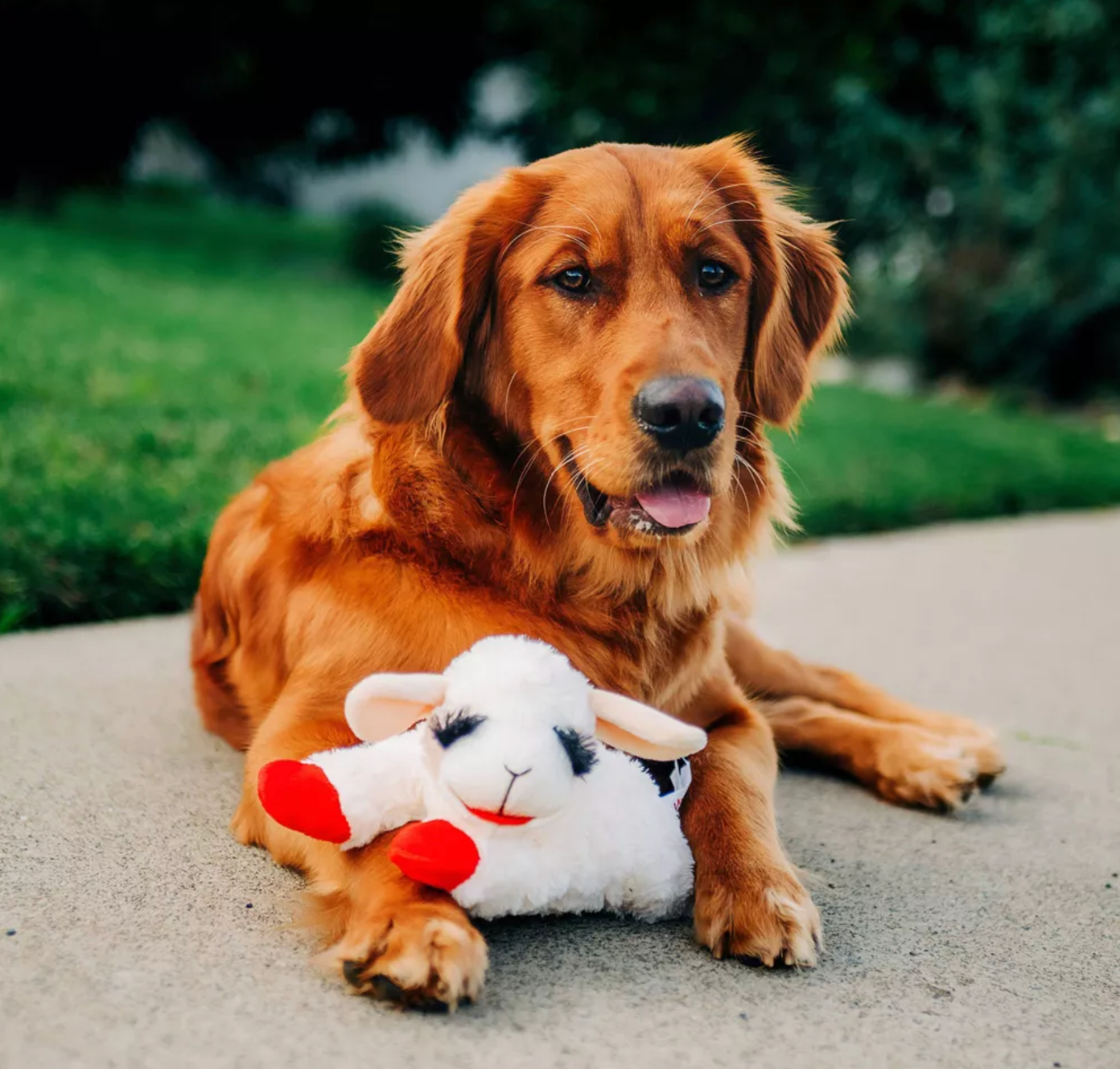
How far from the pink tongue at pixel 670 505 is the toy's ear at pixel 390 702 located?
1.95 feet

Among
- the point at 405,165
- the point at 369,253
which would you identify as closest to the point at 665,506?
the point at 369,253

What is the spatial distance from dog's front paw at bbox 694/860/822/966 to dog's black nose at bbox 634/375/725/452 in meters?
0.84

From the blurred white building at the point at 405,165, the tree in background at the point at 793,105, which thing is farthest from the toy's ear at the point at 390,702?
the blurred white building at the point at 405,165

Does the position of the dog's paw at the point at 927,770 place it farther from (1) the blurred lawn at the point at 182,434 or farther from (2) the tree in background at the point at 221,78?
(2) the tree in background at the point at 221,78

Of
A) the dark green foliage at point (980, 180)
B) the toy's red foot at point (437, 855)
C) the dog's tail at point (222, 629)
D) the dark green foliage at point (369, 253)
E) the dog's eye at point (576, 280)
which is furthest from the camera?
the dark green foliage at point (369, 253)

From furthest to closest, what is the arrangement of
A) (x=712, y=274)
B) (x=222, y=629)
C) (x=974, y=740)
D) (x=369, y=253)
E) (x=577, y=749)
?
(x=369, y=253)
(x=974, y=740)
(x=222, y=629)
(x=712, y=274)
(x=577, y=749)

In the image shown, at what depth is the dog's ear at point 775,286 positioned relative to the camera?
9.88 feet

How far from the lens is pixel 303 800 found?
83.5 inches

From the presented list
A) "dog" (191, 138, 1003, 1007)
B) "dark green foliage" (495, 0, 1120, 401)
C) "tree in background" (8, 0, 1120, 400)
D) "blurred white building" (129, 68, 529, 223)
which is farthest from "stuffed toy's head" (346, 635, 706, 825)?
"blurred white building" (129, 68, 529, 223)

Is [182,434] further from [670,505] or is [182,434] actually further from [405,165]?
[405,165]

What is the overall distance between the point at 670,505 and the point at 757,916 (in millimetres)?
837

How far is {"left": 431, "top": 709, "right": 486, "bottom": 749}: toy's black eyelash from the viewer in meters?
2.07

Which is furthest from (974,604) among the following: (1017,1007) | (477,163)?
(477,163)

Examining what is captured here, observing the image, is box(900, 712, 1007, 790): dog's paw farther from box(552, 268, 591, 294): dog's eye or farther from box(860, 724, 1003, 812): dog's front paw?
box(552, 268, 591, 294): dog's eye
